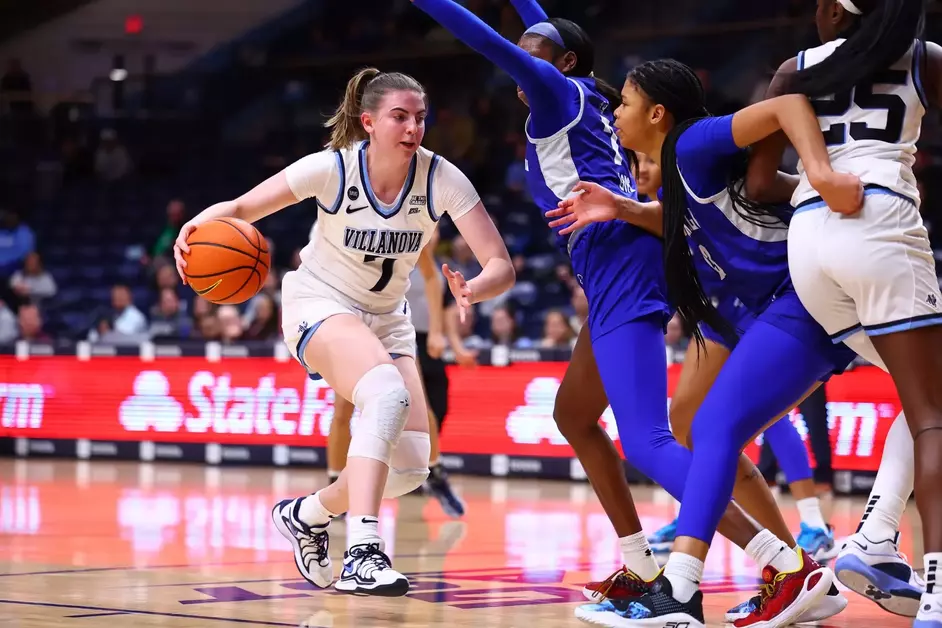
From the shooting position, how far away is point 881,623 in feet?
15.6

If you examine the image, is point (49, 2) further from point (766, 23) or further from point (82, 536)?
point (82, 536)

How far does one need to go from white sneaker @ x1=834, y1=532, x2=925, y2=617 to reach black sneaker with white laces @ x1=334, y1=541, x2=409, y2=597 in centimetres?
144

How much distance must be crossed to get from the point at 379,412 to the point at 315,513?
0.68 meters

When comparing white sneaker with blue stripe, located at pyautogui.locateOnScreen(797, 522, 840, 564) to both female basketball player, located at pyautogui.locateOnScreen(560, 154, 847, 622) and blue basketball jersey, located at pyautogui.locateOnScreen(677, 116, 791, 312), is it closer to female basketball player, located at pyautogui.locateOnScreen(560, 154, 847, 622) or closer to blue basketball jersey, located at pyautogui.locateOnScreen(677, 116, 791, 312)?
female basketball player, located at pyautogui.locateOnScreen(560, 154, 847, 622)

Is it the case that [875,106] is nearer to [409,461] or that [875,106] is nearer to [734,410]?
[734,410]

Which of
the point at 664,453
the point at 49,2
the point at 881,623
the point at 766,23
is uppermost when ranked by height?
the point at 49,2

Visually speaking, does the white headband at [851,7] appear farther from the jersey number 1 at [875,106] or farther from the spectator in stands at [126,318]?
the spectator in stands at [126,318]

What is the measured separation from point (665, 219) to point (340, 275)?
1.49m

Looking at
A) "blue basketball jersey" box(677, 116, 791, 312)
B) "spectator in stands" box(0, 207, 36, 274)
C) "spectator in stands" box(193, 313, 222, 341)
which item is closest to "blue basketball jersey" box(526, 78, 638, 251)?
"blue basketball jersey" box(677, 116, 791, 312)

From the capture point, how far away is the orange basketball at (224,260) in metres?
5.02

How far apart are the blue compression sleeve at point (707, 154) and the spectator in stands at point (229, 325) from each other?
375 inches

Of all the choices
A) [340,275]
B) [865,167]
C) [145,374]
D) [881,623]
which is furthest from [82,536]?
[145,374]

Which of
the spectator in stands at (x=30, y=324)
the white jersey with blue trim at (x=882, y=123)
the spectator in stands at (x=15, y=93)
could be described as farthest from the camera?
the spectator in stands at (x=15, y=93)

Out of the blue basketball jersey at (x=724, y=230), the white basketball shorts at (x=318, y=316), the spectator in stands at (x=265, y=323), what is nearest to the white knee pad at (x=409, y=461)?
the white basketball shorts at (x=318, y=316)
